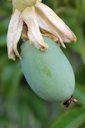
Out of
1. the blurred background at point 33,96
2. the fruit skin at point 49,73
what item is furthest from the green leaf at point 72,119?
the fruit skin at point 49,73

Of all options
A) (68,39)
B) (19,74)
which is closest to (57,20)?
(68,39)

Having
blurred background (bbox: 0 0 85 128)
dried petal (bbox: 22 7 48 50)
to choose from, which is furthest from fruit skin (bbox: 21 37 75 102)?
blurred background (bbox: 0 0 85 128)

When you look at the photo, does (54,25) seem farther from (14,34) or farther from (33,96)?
(33,96)

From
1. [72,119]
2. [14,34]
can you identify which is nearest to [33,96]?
[72,119]

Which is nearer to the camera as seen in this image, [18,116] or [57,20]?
[57,20]

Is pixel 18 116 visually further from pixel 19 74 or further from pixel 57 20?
pixel 57 20

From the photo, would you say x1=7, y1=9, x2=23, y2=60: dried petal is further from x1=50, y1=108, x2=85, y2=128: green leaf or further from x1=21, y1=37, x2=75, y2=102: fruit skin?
x1=50, y1=108, x2=85, y2=128: green leaf

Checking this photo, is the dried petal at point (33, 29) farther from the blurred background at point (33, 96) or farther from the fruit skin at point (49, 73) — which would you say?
the blurred background at point (33, 96)
